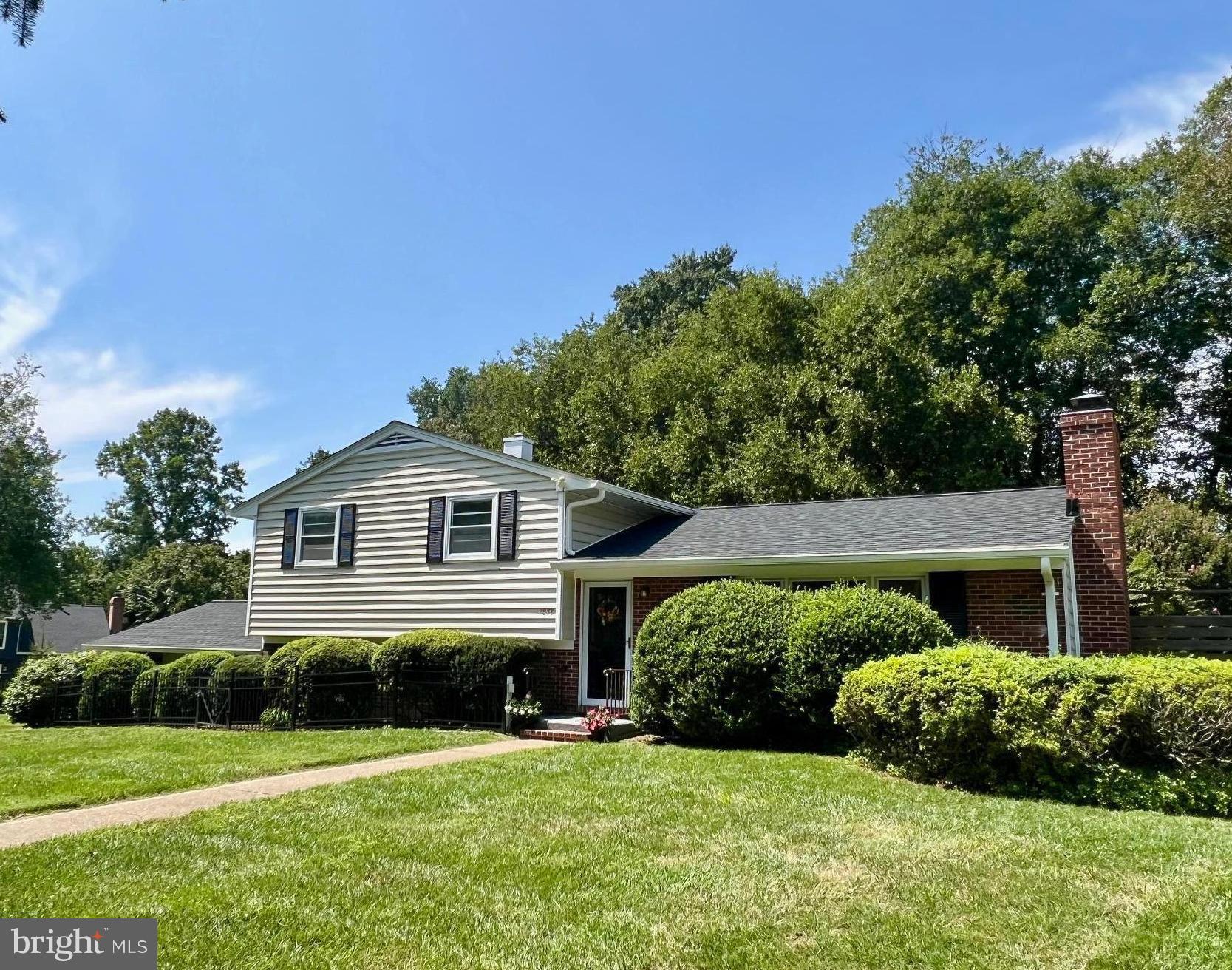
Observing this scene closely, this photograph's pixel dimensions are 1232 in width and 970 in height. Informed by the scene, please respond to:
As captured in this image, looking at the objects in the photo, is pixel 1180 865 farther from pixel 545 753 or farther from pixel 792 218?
pixel 792 218

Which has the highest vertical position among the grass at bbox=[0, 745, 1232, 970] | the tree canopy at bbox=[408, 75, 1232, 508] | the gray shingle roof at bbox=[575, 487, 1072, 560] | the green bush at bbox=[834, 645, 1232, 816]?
the tree canopy at bbox=[408, 75, 1232, 508]

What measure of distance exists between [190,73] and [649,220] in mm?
15231

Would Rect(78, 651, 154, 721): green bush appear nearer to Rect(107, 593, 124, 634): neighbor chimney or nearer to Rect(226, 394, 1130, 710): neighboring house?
Rect(226, 394, 1130, 710): neighboring house

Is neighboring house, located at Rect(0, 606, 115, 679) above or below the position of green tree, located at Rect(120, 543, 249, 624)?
below

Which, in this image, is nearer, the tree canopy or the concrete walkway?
the concrete walkway

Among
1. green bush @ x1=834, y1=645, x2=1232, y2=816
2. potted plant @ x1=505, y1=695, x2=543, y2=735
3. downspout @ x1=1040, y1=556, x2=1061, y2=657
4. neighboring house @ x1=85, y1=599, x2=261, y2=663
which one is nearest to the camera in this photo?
green bush @ x1=834, y1=645, x2=1232, y2=816

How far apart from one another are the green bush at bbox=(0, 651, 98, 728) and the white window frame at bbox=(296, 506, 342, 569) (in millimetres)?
4693

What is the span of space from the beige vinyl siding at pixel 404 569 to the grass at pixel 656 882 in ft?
24.3

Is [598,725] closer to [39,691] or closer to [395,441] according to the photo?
[395,441]

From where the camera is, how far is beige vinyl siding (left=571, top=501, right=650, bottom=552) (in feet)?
49.2

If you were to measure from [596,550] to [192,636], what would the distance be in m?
10.8

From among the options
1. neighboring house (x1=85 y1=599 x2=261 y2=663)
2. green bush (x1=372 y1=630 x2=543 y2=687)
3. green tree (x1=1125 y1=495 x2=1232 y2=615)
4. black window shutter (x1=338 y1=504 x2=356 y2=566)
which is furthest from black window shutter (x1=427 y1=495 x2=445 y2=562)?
green tree (x1=1125 y1=495 x2=1232 y2=615)

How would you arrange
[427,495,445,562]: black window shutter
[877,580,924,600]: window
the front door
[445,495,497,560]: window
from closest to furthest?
1. [877,580,924,600]: window
2. the front door
3. [445,495,497,560]: window
4. [427,495,445,562]: black window shutter

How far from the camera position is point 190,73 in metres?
5.50
